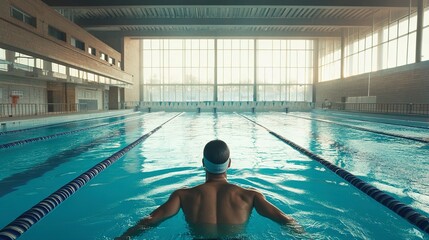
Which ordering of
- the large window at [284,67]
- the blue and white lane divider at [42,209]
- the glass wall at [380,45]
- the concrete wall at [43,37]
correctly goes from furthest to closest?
the large window at [284,67] < the glass wall at [380,45] < the concrete wall at [43,37] < the blue and white lane divider at [42,209]

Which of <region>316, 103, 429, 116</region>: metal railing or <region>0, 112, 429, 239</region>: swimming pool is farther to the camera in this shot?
<region>316, 103, 429, 116</region>: metal railing

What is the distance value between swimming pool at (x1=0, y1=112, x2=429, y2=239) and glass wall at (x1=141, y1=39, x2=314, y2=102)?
24.2 metres

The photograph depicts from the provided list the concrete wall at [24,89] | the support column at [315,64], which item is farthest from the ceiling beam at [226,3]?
the support column at [315,64]

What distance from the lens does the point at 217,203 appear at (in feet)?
5.82

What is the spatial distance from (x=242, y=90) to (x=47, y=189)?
28.7m

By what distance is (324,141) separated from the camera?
27.5 feet

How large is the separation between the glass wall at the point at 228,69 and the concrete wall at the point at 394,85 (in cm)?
730

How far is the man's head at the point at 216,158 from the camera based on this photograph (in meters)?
1.75

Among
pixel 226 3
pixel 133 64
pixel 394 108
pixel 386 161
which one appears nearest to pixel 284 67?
pixel 133 64

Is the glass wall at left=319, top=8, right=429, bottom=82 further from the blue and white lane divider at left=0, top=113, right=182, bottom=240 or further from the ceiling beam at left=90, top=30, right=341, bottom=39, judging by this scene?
the blue and white lane divider at left=0, top=113, right=182, bottom=240

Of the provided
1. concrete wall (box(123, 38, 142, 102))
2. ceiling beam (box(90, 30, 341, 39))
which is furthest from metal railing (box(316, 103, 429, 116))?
concrete wall (box(123, 38, 142, 102))

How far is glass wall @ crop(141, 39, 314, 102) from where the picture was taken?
104ft

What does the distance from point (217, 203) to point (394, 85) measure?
62.7 ft

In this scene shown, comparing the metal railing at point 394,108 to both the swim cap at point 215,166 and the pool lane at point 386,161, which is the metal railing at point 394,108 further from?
the swim cap at point 215,166
